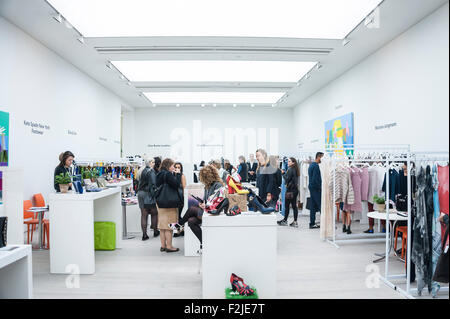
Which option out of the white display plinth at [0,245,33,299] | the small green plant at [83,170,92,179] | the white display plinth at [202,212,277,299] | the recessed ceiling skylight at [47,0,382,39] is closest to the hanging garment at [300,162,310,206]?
the recessed ceiling skylight at [47,0,382,39]

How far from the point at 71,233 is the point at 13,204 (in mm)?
Result: 1367

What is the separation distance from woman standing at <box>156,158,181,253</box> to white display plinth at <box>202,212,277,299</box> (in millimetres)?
1907

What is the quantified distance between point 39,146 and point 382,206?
6434 millimetres

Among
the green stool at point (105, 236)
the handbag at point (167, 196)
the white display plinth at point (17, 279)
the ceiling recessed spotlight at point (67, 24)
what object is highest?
the ceiling recessed spotlight at point (67, 24)

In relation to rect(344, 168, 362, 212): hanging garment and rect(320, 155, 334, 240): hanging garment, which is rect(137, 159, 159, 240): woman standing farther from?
rect(344, 168, 362, 212): hanging garment

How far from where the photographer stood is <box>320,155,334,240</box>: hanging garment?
211 inches

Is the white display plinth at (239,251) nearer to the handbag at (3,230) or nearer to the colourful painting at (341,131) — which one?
the handbag at (3,230)

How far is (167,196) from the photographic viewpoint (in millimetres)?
4590

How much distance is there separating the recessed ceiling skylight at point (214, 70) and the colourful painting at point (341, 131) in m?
1.71

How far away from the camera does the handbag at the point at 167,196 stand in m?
4.59

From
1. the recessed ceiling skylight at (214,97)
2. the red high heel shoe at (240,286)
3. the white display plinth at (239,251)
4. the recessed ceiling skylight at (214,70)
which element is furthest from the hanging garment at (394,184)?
the recessed ceiling skylight at (214,97)

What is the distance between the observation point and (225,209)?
9.49 feet

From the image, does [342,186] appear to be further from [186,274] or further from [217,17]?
[217,17]

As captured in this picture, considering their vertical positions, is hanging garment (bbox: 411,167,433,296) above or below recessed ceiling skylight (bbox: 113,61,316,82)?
below
